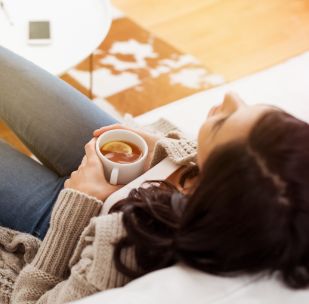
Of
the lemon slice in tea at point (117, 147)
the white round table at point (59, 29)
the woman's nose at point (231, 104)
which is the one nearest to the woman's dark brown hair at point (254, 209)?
the woman's nose at point (231, 104)

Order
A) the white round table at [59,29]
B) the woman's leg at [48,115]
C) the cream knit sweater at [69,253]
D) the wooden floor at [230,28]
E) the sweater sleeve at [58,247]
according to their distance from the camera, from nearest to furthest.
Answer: the cream knit sweater at [69,253] < the sweater sleeve at [58,247] < the woman's leg at [48,115] < the white round table at [59,29] < the wooden floor at [230,28]

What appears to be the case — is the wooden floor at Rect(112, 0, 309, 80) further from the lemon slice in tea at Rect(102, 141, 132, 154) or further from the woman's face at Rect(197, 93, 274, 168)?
the woman's face at Rect(197, 93, 274, 168)

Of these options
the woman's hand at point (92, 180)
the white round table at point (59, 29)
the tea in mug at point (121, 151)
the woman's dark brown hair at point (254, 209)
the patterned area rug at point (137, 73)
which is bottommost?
the patterned area rug at point (137, 73)

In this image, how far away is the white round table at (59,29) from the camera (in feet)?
4.72

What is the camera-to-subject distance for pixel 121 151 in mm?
997

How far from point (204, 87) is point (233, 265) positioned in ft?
5.22

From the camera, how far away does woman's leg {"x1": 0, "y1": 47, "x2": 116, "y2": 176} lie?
3.62ft

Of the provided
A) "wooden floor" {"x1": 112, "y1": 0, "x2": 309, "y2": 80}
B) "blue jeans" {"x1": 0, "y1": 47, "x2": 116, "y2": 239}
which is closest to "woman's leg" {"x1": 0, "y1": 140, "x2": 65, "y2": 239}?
"blue jeans" {"x1": 0, "y1": 47, "x2": 116, "y2": 239}

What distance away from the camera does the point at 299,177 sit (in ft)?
1.82

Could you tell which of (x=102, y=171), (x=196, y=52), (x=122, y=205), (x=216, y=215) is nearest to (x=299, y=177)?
(x=216, y=215)

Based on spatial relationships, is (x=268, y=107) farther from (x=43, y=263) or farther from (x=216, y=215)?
(x=43, y=263)

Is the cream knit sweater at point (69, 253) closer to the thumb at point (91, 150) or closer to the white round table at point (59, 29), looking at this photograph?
the thumb at point (91, 150)

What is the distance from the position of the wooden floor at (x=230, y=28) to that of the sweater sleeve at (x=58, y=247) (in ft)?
4.82

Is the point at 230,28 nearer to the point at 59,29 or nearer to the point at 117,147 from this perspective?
the point at 59,29
